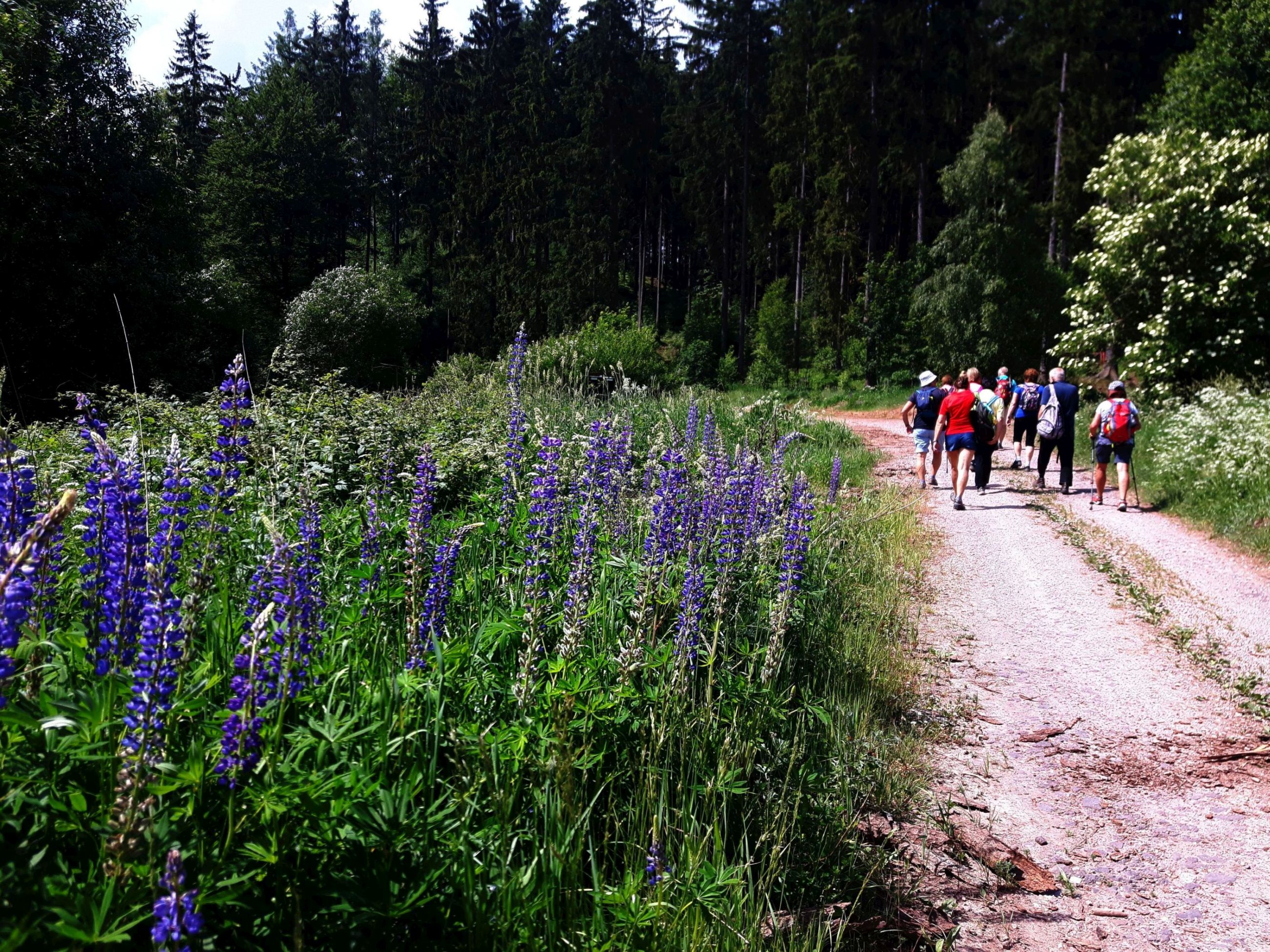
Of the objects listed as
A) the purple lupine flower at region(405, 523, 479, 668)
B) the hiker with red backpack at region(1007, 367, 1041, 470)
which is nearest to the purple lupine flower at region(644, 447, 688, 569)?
the purple lupine flower at region(405, 523, 479, 668)

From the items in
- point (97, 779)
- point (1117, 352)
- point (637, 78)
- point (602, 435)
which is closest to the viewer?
point (97, 779)

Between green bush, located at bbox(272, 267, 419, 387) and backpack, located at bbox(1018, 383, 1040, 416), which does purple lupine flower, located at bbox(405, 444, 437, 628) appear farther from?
green bush, located at bbox(272, 267, 419, 387)

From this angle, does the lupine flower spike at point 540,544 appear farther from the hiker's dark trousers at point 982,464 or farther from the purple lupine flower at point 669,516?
the hiker's dark trousers at point 982,464

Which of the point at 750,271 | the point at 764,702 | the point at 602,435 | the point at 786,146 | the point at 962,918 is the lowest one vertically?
the point at 962,918

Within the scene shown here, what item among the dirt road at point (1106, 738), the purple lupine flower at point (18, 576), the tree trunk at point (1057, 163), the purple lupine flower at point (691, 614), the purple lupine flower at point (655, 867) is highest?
the tree trunk at point (1057, 163)

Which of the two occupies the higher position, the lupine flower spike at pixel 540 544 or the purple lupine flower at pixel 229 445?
the purple lupine flower at pixel 229 445

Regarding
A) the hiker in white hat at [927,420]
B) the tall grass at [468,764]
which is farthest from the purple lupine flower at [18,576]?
the hiker in white hat at [927,420]

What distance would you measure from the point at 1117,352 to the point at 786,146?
71.0ft

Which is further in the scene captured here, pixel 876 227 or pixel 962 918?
pixel 876 227

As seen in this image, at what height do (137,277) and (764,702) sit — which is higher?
(137,277)

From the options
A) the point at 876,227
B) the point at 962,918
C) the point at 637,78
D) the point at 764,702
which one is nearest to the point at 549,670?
the point at 764,702

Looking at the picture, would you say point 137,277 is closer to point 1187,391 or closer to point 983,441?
point 983,441

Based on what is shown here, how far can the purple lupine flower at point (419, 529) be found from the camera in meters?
2.71

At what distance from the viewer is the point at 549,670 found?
2.88 meters
